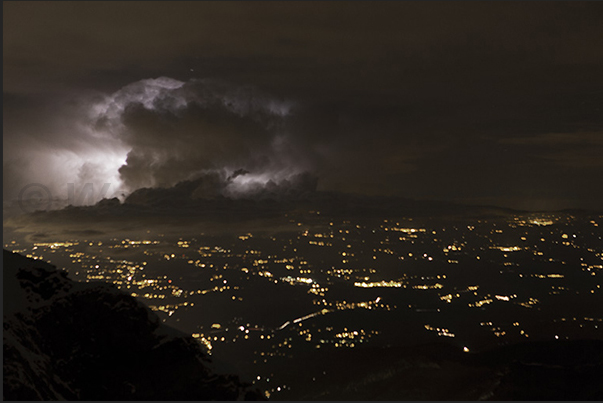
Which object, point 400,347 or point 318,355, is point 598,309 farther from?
point 318,355

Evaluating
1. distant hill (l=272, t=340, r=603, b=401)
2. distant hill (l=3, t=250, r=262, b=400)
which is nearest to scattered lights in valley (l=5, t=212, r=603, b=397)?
distant hill (l=272, t=340, r=603, b=401)

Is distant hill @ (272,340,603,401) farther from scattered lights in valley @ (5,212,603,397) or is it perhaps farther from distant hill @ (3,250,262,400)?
distant hill @ (3,250,262,400)

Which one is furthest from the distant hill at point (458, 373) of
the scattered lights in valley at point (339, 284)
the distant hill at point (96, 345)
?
the distant hill at point (96, 345)

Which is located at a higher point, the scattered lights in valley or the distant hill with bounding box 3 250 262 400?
the distant hill with bounding box 3 250 262 400

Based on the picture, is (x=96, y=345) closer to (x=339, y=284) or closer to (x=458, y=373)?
(x=458, y=373)

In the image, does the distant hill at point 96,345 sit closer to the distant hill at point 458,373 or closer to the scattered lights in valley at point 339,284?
the scattered lights in valley at point 339,284

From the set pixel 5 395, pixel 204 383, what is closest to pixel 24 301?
pixel 5 395

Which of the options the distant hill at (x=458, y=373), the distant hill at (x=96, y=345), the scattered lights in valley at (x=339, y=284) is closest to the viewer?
the distant hill at (x=96, y=345)

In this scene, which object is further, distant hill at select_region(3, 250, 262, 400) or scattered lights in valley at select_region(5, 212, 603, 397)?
scattered lights in valley at select_region(5, 212, 603, 397)
